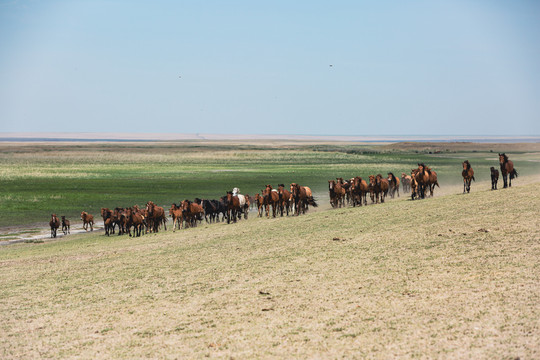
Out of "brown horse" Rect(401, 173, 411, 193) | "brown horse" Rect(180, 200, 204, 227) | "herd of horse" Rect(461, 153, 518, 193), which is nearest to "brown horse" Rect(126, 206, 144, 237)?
"brown horse" Rect(180, 200, 204, 227)

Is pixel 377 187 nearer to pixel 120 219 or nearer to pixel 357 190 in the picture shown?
pixel 357 190

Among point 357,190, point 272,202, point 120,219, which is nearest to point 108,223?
point 120,219

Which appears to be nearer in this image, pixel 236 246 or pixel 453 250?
pixel 453 250

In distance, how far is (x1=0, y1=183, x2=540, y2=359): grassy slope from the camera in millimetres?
9320

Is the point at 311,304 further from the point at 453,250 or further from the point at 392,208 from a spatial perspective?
the point at 392,208

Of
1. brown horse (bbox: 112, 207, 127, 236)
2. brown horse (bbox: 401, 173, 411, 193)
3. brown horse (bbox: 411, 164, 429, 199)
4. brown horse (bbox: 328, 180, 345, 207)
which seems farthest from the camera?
brown horse (bbox: 401, 173, 411, 193)

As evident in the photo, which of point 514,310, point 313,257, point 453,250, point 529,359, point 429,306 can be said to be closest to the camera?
point 529,359

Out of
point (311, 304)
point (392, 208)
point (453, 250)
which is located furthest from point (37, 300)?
point (392, 208)

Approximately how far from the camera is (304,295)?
12.2m

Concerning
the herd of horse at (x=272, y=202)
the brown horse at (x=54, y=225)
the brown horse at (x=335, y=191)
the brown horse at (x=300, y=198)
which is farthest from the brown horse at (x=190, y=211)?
the brown horse at (x=335, y=191)

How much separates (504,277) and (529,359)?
4.06 m

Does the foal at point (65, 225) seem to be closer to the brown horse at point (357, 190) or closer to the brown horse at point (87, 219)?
the brown horse at point (87, 219)

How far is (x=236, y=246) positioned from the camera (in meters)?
19.7

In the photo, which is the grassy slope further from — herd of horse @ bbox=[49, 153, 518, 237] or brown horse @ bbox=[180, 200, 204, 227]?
brown horse @ bbox=[180, 200, 204, 227]
